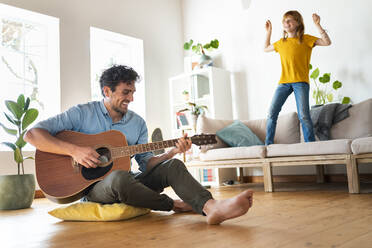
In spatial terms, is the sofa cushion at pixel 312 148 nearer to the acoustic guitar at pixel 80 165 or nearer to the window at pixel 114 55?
the acoustic guitar at pixel 80 165

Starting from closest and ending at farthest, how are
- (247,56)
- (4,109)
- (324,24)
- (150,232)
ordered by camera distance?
(150,232)
(4,109)
(324,24)
(247,56)

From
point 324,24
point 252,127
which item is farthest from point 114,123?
point 324,24

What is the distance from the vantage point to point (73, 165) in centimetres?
170

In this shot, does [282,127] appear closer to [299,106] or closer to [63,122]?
[299,106]

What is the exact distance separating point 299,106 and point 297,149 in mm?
594

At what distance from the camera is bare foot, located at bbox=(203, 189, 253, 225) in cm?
137

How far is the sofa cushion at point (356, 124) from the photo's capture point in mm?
3076

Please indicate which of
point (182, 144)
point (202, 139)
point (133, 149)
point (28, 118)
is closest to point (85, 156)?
point (133, 149)

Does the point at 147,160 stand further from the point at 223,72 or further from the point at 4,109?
the point at 223,72

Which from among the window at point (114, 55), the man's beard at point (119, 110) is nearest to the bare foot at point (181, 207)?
the man's beard at point (119, 110)

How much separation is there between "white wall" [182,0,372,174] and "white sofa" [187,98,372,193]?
1.54 feet

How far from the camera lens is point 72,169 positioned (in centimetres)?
170

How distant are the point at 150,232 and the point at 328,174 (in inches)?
113

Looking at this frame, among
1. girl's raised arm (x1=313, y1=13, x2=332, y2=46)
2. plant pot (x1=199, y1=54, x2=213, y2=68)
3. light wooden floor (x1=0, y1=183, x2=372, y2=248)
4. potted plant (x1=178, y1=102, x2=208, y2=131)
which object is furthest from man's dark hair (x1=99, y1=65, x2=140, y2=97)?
plant pot (x1=199, y1=54, x2=213, y2=68)
